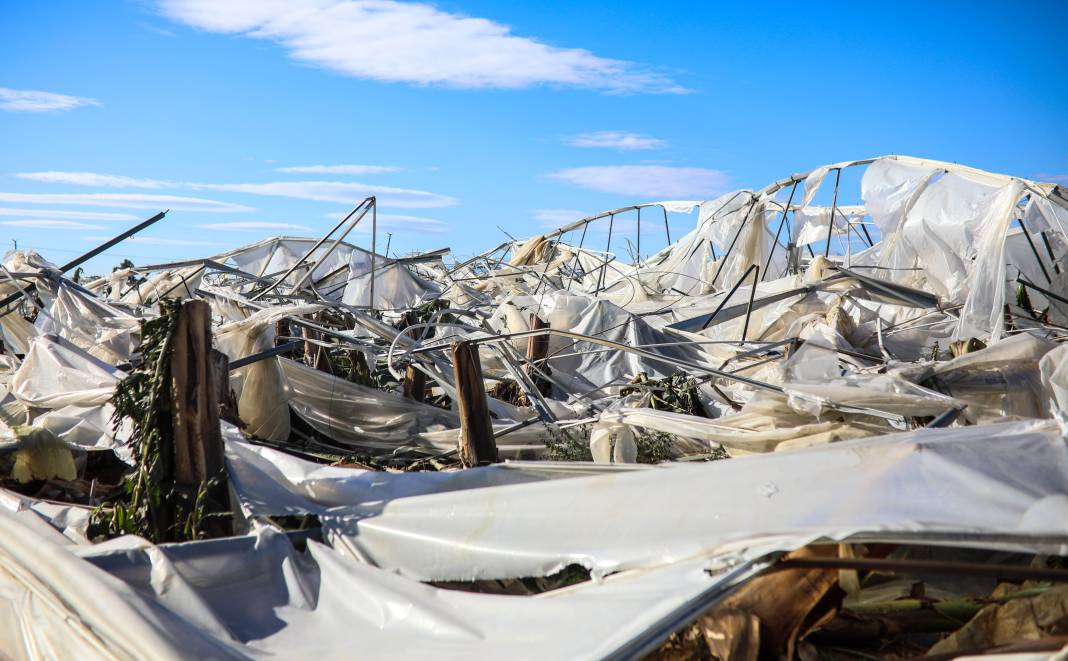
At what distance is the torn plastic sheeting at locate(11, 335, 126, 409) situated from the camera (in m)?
5.78

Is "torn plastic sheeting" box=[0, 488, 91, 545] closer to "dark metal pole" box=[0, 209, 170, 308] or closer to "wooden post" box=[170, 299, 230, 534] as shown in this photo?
"wooden post" box=[170, 299, 230, 534]

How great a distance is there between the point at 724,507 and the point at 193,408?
6.92ft

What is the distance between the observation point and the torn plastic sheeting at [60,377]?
578 centimetres

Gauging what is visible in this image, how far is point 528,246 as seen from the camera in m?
15.7

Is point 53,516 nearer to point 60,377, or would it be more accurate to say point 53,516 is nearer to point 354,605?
point 354,605

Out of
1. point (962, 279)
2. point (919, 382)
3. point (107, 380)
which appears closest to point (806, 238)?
point (962, 279)

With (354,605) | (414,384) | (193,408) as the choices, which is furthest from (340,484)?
(414,384)

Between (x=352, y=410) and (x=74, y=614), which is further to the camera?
(x=352, y=410)

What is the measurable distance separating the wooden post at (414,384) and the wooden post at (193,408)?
103 inches

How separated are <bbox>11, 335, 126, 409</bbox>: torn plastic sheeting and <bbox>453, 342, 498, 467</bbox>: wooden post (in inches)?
89.0

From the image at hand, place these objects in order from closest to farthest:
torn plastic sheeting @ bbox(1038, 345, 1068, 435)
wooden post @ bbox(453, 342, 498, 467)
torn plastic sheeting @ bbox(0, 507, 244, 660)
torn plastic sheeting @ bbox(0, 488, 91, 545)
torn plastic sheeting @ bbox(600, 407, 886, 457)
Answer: torn plastic sheeting @ bbox(0, 507, 244, 660) → torn plastic sheeting @ bbox(0, 488, 91, 545) → torn plastic sheeting @ bbox(1038, 345, 1068, 435) → torn plastic sheeting @ bbox(600, 407, 886, 457) → wooden post @ bbox(453, 342, 498, 467)

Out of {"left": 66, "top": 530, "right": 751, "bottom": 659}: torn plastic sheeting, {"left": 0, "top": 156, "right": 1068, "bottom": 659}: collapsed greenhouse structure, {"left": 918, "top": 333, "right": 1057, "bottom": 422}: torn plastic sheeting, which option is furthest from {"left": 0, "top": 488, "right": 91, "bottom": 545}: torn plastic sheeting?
{"left": 918, "top": 333, "right": 1057, "bottom": 422}: torn plastic sheeting

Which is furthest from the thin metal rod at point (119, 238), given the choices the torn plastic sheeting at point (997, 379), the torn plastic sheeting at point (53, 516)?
the torn plastic sheeting at point (997, 379)

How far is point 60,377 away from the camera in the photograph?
6.00 m
